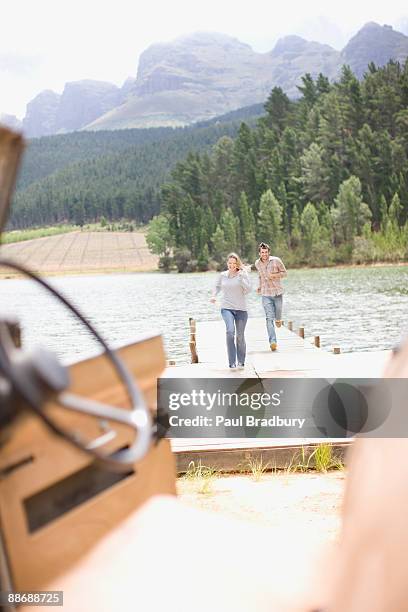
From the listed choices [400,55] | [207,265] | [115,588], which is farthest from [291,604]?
[400,55]

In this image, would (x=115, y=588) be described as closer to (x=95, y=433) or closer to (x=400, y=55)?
(x=95, y=433)

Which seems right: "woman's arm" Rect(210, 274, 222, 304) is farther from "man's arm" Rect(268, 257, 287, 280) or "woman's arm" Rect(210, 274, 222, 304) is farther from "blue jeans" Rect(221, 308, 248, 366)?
"man's arm" Rect(268, 257, 287, 280)

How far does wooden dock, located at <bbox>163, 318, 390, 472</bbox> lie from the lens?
4.52 meters

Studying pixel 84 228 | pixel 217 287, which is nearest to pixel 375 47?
pixel 84 228

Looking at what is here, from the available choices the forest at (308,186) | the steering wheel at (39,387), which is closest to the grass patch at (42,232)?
the forest at (308,186)

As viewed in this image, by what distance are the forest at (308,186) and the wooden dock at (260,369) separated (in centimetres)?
4676

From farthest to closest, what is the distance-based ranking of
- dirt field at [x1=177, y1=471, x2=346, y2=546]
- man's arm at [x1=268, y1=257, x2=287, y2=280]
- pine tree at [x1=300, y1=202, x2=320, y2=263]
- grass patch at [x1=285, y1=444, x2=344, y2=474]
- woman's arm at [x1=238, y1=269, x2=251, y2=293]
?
pine tree at [x1=300, y1=202, x2=320, y2=263] < man's arm at [x1=268, y1=257, x2=287, y2=280] < woman's arm at [x1=238, y1=269, x2=251, y2=293] < grass patch at [x1=285, y1=444, x2=344, y2=474] < dirt field at [x1=177, y1=471, x2=346, y2=546]

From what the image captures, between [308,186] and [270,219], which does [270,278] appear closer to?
[270,219]

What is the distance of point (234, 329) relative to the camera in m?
11.1

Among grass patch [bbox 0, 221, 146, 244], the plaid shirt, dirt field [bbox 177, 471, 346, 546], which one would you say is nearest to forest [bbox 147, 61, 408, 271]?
grass patch [bbox 0, 221, 146, 244]

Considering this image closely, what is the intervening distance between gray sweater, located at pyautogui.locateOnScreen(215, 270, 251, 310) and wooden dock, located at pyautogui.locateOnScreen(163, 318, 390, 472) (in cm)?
97

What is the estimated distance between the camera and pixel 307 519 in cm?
351

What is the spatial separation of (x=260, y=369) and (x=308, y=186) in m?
65.9
